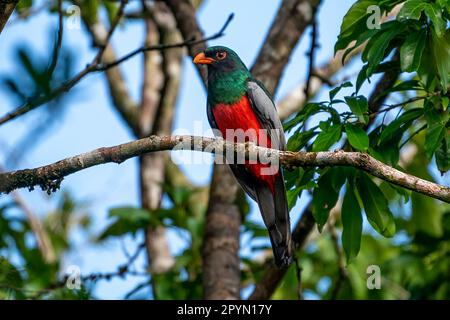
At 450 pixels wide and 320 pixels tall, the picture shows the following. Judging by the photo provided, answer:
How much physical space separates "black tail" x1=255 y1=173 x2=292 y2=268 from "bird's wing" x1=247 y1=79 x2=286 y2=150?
305 mm

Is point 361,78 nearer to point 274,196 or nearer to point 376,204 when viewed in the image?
point 376,204

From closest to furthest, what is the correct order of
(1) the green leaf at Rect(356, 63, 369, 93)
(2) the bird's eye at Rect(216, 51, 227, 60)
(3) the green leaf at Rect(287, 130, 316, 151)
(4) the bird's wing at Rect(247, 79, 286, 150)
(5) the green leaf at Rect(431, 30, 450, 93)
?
(5) the green leaf at Rect(431, 30, 450, 93), (1) the green leaf at Rect(356, 63, 369, 93), (3) the green leaf at Rect(287, 130, 316, 151), (4) the bird's wing at Rect(247, 79, 286, 150), (2) the bird's eye at Rect(216, 51, 227, 60)

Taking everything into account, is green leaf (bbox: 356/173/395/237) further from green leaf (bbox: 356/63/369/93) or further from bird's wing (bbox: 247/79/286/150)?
bird's wing (bbox: 247/79/286/150)

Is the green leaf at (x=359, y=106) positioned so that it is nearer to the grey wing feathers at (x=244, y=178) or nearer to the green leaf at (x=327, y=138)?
the green leaf at (x=327, y=138)

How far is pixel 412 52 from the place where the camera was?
15.1 feet

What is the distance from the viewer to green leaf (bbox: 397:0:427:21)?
4398 mm

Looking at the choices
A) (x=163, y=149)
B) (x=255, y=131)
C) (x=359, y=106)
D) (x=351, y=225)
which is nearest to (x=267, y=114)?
(x=255, y=131)

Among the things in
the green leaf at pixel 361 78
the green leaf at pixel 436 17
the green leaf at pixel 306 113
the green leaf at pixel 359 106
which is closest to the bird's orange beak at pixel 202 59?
the green leaf at pixel 306 113

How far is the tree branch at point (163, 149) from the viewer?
4121 millimetres

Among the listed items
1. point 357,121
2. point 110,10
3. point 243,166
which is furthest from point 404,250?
point 110,10

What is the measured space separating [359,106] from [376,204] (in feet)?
2.28

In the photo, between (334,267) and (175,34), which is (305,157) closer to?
(334,267)

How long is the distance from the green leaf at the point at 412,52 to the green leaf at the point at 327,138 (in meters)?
0.54

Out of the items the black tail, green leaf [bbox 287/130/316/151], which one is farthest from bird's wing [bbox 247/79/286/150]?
green leaf [bbox 287/130/316/151]
